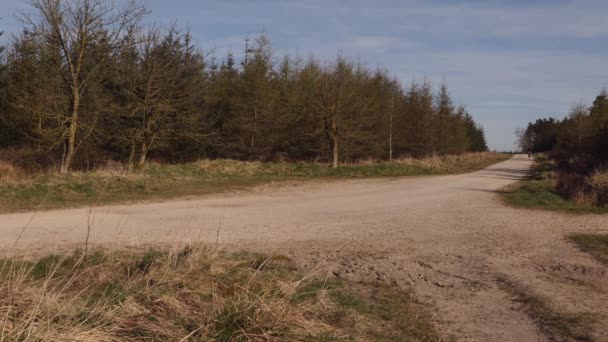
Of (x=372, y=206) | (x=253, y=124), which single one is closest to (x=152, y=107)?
(x=253, y=124)

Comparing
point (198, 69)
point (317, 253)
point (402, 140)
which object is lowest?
point (317, 253)

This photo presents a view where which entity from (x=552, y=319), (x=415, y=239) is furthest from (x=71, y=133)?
(x=552, y=319)

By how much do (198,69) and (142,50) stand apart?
470 centimetres

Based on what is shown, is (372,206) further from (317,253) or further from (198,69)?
(198,69)

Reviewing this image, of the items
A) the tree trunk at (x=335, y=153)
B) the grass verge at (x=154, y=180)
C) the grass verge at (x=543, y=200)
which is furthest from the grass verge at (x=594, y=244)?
the tree trunk at (x=335, y=153)

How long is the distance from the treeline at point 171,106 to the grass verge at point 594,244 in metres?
16.5

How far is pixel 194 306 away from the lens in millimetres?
4043

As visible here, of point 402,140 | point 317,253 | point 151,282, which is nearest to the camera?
point 151,282

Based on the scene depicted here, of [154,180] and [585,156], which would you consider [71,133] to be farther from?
[585,156]

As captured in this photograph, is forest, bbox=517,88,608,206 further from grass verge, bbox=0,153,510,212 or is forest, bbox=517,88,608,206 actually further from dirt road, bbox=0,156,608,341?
grass verge, bbox=0,153,510,212

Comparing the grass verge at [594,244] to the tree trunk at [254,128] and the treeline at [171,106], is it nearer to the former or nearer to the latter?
the treeline at [171,106]

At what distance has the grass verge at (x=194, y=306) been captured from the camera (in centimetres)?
343

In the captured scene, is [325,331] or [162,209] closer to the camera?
[325,331]

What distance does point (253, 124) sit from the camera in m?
31.8
